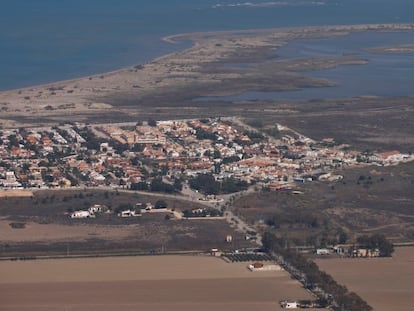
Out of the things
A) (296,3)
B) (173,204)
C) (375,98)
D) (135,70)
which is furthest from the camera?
(296,3)

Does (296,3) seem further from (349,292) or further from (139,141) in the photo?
(349,292)

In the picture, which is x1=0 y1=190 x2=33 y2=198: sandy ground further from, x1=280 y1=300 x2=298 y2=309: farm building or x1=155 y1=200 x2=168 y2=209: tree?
x1=280 y1=300 x2=298 y2=309: farm building

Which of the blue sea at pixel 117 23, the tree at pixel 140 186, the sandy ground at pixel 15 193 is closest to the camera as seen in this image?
the sandy ground at pixel 15 193

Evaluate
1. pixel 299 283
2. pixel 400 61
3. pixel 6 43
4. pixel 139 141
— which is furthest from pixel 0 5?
pixel 299 283

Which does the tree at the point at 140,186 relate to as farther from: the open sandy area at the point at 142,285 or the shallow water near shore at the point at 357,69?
the shallow water near shore at the point at 357,69

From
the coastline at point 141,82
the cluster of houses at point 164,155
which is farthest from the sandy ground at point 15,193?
the coastline at point 141,82

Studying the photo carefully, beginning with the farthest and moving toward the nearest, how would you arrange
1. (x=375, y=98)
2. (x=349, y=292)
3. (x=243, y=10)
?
(x=243, y=10), (x=375, y=98), (x=349, y=292)
